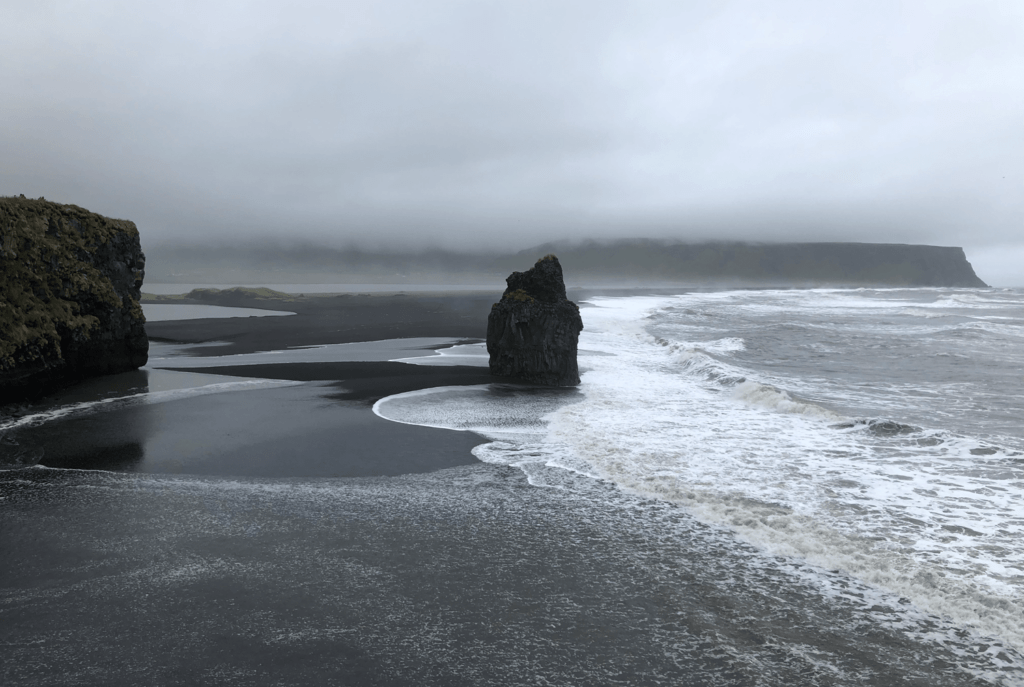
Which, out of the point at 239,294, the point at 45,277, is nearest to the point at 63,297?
the point at 45,277

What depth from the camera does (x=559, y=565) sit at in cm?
667

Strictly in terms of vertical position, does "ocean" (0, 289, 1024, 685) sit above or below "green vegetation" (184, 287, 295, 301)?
below

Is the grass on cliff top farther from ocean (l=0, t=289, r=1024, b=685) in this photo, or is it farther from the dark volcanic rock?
the dark volcanic rock

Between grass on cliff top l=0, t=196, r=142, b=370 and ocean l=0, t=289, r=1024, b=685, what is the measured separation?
420 cm

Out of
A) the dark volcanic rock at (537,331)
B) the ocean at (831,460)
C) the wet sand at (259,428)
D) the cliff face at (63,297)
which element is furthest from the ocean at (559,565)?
the dark volcanic rock at (537,331)

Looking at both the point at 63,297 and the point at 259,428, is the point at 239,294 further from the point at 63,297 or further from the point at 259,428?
the point at 259,428

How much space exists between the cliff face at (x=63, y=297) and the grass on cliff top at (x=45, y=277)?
0.03 metres

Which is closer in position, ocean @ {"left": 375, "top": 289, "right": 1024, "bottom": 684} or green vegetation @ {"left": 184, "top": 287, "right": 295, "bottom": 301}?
ocean @ {"left": 375, "top": 289, "right": 1024, "bottom": 684}

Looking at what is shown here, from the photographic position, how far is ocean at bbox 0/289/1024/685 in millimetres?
4934

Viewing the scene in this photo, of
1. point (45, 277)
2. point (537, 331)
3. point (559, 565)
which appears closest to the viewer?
point (559, 565)

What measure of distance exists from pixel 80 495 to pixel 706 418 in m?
12.5

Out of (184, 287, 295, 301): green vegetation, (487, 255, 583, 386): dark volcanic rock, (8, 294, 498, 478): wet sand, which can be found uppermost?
(184, 287, 295, 301): green vegetation

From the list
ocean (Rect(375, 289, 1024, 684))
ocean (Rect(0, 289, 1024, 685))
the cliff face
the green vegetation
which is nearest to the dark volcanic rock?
ocean (Rect(375, 289, 1024, 684))

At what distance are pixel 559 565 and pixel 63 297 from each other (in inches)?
748
